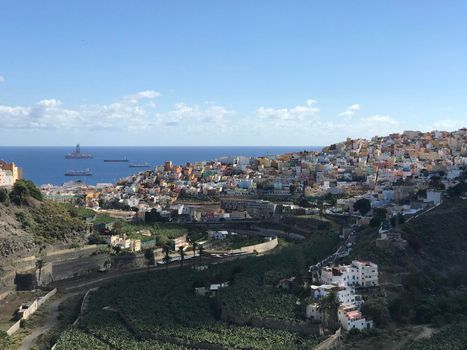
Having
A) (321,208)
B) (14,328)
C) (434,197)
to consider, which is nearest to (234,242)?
(321,208)

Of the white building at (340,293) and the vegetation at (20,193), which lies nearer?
the white building at (340,293)

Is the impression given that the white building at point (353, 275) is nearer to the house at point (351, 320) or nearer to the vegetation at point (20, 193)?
the house at point (351, 320)

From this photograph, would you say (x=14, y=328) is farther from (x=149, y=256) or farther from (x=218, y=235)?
(x=218, y=235)

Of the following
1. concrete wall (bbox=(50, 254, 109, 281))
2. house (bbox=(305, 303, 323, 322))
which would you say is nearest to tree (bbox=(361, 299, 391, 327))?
→ house (bbox=(305, 303, 323, 322))

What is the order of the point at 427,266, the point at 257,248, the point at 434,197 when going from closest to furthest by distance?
the point at 427,266, the point at 257,248, the point at 434,197

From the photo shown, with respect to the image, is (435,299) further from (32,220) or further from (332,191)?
(332,191)

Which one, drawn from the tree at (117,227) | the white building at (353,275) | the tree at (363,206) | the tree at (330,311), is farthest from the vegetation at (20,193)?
the tree at (363,206)

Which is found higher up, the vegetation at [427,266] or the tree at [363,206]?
the tree at [363,206]

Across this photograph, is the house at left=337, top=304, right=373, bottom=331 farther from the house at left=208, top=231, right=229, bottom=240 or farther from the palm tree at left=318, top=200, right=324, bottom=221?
the palm tree at left=318, top=200, right=324, bottom=221

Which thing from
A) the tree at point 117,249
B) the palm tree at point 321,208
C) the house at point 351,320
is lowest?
the tree at point 117,249

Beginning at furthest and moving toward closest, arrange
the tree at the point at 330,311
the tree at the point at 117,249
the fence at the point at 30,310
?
the tree at the point at 117,249, the fence at the point at 30,310, the tree at the point at 330,311

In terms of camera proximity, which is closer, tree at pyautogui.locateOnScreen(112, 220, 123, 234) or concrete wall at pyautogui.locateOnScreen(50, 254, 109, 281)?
concrete wall at pyautogui.locateOnScreen(50, 254, 109, 281)

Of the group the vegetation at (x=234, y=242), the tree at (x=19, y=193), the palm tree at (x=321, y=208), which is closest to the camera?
the tree at (x=19, y=193)
